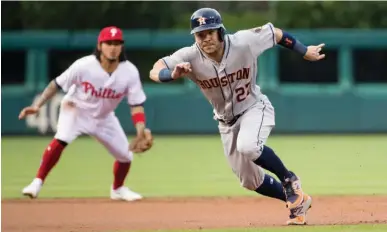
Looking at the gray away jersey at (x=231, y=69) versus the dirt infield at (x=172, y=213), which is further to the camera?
the dirt infield at (x=172, y=213)

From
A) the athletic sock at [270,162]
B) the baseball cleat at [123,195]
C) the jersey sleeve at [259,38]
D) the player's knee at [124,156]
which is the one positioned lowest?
the baseball cleat at [123,195]

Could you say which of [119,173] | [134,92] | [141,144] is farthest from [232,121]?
[119,173]

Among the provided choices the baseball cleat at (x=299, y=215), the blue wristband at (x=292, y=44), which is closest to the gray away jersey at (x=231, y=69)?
the blue wristband at (x=292, y=44)

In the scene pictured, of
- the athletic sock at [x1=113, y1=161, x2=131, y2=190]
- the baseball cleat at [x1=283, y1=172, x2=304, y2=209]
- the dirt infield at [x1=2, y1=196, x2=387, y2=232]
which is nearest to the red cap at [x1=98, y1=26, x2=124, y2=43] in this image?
the athletic sock at [x1=113, y1=161, x2=131, y2=190]

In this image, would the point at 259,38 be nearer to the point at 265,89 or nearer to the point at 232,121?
the point at 232,121

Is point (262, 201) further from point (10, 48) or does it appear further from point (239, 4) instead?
point (239, 4)

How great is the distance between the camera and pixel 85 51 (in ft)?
71.4

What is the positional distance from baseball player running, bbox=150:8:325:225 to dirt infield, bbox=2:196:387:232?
0.39m

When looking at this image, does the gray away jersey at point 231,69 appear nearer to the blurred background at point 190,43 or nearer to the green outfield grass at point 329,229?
the green outfield grass at point 329,229

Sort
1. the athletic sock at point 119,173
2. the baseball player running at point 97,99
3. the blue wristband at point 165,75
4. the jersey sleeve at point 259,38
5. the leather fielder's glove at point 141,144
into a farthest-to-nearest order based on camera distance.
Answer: the athletic sock at point 119,173, the baseball player running at point 97,99, the leather fielder's glove at point 141,144, the jersey sleeve at point 259,38, the blue wristband at point 165,75

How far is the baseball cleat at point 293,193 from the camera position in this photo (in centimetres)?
690

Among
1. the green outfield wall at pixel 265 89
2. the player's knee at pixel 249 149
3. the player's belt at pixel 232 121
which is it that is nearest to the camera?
the player's knee at pixel 249 149

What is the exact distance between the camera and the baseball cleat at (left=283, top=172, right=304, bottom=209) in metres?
6.90

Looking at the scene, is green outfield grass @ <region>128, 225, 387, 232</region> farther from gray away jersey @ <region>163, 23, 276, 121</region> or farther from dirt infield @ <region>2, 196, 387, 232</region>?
gray away jersey @ <region>163, 23, 276, 121</region>
